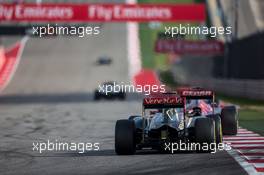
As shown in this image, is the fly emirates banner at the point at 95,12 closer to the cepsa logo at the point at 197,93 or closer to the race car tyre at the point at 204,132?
the cepsa logo at the point at 197,93

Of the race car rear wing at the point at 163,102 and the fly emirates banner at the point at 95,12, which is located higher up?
the fly emirates banner at the point at 95,12

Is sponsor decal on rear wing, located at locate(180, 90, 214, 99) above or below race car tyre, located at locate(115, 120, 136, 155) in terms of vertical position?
above

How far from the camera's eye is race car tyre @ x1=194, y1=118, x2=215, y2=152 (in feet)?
51.7

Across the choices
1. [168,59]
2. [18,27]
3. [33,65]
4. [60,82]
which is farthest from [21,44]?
[168,59]

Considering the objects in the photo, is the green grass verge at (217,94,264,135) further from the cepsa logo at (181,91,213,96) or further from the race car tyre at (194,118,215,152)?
the race car tyre at (194,118,215,152)

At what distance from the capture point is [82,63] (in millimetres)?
87625

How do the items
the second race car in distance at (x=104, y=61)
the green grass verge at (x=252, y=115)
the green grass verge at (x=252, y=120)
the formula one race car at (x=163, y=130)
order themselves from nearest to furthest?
the formula one race car at (x=163, y=130) → the green grass verge at (x=252, y=120) → the green grass verge at (x=252, y=115) → the second race car in distance at (x=104, y=61)

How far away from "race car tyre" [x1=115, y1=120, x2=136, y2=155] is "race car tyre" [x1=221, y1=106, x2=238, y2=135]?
4.78 meters

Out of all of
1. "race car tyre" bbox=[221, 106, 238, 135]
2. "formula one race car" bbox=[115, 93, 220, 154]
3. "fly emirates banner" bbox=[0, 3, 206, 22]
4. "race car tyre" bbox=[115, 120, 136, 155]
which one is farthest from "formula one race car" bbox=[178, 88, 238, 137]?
"fly emirates banner" bbox=[0, 3, 206, 22]

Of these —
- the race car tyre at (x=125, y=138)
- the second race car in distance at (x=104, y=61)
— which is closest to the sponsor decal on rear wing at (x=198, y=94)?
the race car tyre at (x=125, y=138)

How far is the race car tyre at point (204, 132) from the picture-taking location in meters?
15.8

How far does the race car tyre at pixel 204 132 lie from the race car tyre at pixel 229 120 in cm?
431

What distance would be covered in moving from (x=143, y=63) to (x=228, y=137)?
3566 inches

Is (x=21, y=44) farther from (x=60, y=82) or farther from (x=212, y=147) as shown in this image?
(x=212, y=147)
